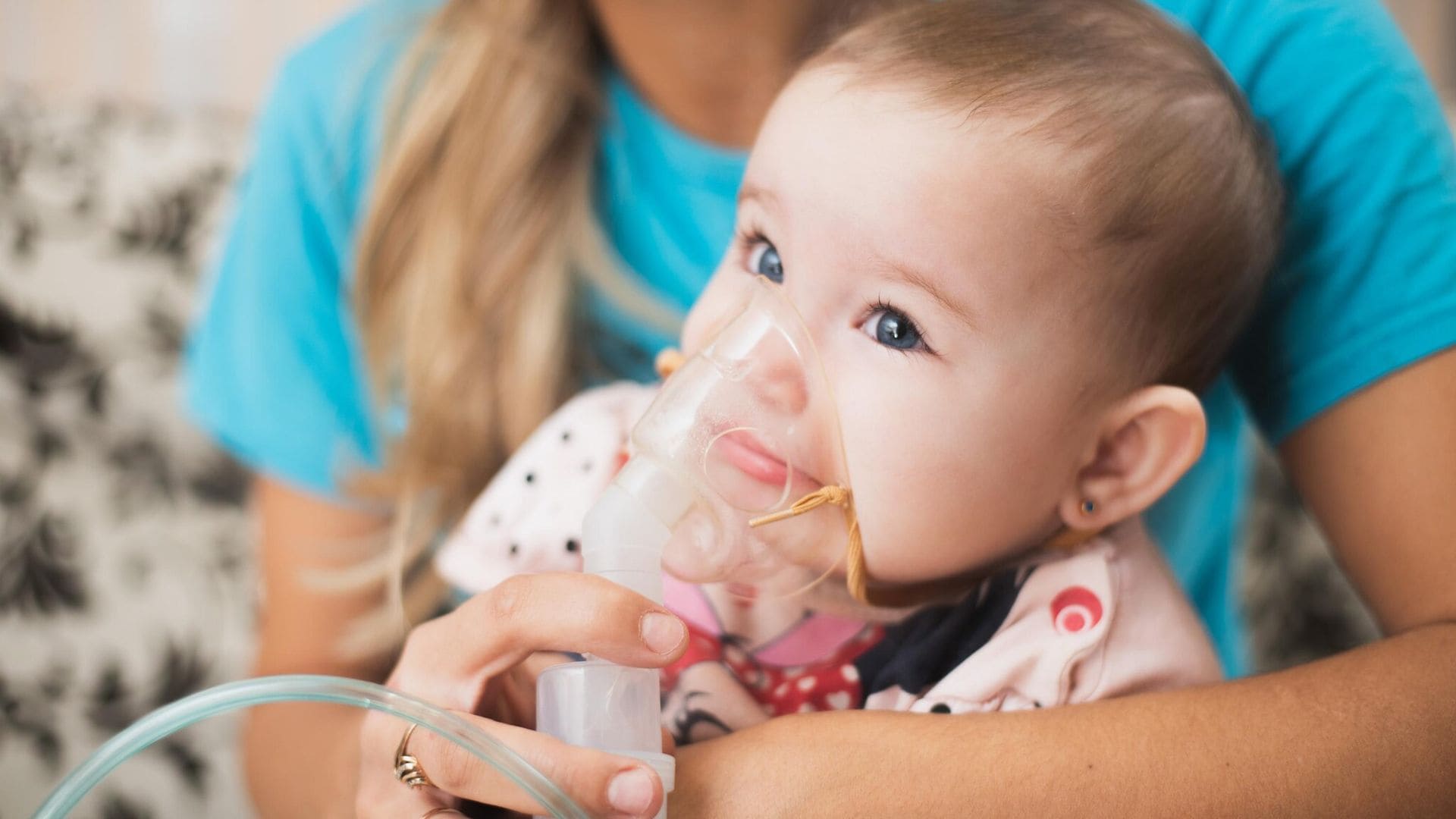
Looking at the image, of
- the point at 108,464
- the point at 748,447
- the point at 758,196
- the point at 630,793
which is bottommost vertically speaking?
the point at 108,464

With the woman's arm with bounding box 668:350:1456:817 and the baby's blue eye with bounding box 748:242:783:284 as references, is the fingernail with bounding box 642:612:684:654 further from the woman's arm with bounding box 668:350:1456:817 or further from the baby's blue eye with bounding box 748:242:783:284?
the baby's blue eye with bounding box 748:242:783:284

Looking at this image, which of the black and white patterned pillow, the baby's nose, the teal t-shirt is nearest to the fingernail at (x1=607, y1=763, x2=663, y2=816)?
the baby's nose

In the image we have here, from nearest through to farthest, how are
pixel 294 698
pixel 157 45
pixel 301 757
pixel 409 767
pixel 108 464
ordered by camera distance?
pixel 294 698 → pixel 409 767 → pixel 301 757 → pixel 108 464 → pixel 157 45

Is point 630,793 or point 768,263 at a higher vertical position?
point 768,263

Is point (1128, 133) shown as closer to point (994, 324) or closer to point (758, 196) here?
point (994, 324)

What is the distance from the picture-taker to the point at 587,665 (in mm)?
725

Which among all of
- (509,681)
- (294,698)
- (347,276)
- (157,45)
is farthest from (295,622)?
(157,45)

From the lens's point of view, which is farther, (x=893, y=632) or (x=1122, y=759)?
(x=893, y=632)

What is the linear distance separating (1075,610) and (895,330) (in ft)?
0.86

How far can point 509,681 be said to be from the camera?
2.76ft

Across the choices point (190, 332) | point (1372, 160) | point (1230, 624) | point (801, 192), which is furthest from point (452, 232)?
point (1230, 624)

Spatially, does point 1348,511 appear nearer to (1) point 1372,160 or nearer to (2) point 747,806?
(1) point 1372,160

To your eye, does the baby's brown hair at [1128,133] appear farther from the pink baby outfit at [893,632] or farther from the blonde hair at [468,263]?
the blonde hair at [468,263]

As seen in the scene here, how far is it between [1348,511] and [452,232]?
95 centimetres
